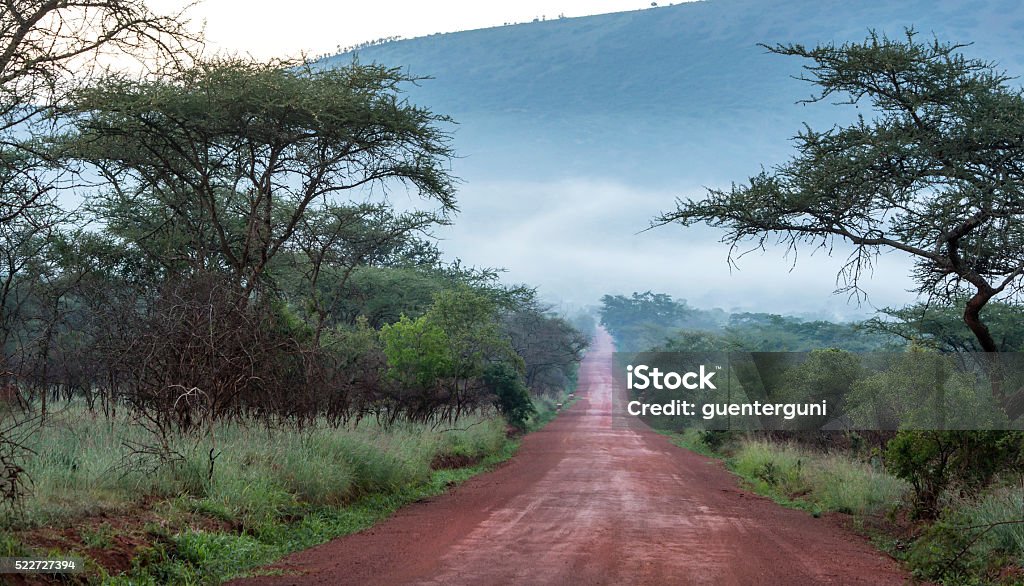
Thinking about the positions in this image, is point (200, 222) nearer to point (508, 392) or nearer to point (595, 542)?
point (595, 542)

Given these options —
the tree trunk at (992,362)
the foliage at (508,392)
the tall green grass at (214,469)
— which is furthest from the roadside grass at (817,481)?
the foliage at (508,392)

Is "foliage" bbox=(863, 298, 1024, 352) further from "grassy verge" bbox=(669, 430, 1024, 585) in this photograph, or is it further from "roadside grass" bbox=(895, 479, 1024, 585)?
"roadside grass" bbox=(895, 479, 1024, 585)

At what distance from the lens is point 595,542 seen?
1148 cm

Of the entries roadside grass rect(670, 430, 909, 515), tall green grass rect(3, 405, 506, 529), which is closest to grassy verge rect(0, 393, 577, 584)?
tall green grass rect(3, 405, 506, 529)

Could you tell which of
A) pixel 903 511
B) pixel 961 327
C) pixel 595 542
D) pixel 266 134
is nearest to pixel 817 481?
→ pixel 903 511

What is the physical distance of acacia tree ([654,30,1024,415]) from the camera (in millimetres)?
13789

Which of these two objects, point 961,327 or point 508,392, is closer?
point 961,327

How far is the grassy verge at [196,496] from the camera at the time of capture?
853 centimetres

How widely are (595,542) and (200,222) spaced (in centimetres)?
1271

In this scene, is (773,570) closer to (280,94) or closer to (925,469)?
(925,469)

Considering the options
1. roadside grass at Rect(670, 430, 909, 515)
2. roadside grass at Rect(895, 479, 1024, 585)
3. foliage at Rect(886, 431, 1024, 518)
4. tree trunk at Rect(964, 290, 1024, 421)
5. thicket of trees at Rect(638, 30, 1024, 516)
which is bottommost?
roadside grass at Rect(670, 430, 909, 515)

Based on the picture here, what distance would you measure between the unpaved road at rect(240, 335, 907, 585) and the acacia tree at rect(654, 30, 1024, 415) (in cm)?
407

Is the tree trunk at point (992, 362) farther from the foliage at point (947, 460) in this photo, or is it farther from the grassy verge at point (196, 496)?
the grassy verge at point (196, 496)

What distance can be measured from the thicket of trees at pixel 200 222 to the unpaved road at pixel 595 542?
135 inches
